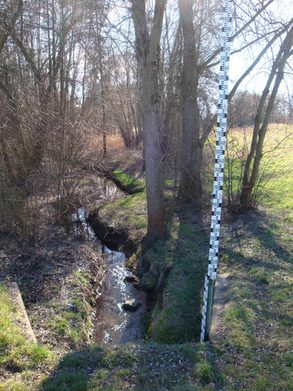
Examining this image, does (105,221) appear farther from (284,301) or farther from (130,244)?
(284,301)

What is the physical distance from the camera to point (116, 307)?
8820mm

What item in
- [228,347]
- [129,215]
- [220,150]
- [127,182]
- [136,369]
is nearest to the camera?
[136,369]

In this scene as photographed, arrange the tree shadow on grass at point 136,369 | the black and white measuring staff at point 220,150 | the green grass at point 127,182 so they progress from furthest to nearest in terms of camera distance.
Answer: the green grass at point 127,182, the black and white measuring staff at point 220,150, the tree shadow on grass at point 136,369

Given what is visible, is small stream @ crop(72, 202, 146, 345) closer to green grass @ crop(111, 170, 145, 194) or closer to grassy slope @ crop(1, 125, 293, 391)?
grassy slope @ crop(1, 125, 293, 391)

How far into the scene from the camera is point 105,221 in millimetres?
13578

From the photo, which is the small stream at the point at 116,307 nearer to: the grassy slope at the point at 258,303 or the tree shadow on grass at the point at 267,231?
the grassy slope at the point at 258,303

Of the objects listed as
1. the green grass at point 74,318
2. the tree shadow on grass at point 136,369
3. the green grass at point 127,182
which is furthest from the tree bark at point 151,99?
the green grass at point 127,182

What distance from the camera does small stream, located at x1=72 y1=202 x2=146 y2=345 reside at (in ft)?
25.2

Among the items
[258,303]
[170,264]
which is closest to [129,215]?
[170,264]

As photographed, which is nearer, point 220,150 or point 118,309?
point 220,150

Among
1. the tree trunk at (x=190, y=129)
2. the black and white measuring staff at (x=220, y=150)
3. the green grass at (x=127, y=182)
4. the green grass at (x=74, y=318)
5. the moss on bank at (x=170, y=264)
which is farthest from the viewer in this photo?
the green grass at (x=127, y=182)

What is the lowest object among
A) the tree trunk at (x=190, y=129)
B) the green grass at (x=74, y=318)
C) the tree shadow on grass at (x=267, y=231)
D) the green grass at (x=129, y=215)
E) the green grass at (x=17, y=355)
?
the green grass at (x=74, y=318)

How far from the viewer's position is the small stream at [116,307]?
7672mm

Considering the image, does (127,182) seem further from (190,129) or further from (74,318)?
(74,318)
